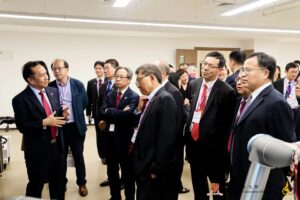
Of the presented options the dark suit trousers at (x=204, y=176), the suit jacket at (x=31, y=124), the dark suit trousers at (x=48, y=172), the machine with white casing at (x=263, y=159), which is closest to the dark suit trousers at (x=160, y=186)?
the dark suit trousers at (x=204, y=176)

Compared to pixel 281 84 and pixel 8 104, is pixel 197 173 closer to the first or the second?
pixel 281 84

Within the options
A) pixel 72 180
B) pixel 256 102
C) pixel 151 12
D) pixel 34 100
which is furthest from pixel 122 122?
pixel 151 12

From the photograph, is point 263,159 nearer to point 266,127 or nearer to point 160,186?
point 266,127

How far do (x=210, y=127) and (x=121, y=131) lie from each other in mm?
925

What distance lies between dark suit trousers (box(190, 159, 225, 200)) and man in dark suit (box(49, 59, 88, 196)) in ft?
4.62

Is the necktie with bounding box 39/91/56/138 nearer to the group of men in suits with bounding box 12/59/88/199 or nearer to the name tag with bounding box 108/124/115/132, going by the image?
the group of men in suits with bounding box 12/59/88/199

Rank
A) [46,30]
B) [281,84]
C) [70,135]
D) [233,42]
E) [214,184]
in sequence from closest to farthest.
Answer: [214,184], [70,135], [281,84], [46,30], [233,42]

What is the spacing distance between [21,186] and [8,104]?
15.6 ft

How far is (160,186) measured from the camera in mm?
2240

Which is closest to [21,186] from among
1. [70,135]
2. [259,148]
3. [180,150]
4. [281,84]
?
[70,135]

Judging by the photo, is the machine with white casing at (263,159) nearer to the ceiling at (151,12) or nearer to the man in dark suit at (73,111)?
the man in dark suit at (73,111)

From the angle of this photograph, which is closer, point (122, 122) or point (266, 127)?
point (266, 127)

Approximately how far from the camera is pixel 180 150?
246 centimetres

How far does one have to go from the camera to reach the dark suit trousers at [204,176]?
2.37 meters
